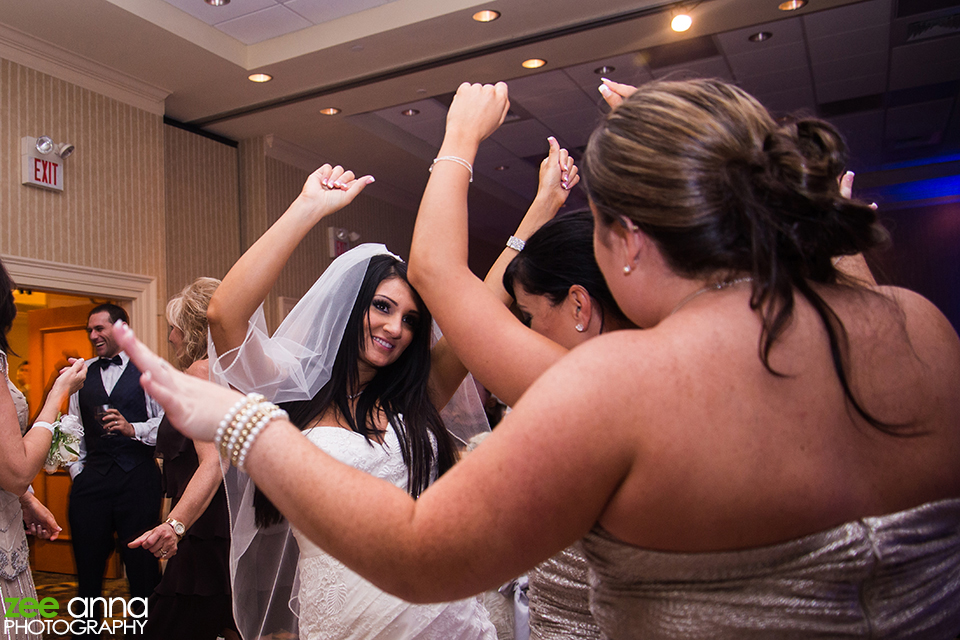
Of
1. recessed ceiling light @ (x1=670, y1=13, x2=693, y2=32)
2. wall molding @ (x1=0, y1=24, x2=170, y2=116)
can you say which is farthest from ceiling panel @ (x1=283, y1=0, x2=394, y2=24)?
recessed ceiling light @ (x1=670, y1=13, x2=693, y2=32)

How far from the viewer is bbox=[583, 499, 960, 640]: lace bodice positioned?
79 cm

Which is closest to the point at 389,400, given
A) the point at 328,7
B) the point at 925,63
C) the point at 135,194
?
the point at 328,7

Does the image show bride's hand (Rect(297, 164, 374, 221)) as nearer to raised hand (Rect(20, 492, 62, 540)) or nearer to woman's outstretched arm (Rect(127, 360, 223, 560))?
woman's outstretched arm (Rect(127, 360, 223, 560))

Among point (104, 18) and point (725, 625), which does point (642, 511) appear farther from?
point (104, 18)

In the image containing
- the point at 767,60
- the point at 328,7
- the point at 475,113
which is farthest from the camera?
the point at 767,60

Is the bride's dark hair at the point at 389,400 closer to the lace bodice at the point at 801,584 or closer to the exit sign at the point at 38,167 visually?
the lace bodice at the point at 801,584

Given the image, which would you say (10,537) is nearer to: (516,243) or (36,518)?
(36,518)

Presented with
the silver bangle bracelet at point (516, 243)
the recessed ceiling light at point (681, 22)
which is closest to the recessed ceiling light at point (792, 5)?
the recessed ceiling light at point (681, 22)

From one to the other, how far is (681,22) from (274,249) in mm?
3891

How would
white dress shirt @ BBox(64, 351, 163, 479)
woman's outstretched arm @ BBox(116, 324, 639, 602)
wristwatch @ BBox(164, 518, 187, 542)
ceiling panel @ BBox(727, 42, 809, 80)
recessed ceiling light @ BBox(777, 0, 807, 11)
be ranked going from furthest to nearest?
ceiling panel @ BBox(727, 42, 809, 80) < recessed ceiling light @ BBox(777, 0, 807, 11) < white dress shirt @ BBox(64, 351, 163, 479) < wristwatch @ BBox(164, 518, 187, 542) < woman's outstretched arm @ BBox(116, 324, 639, 602)

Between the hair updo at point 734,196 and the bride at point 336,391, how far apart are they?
854mm

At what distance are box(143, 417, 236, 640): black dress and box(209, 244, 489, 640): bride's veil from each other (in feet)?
3.31

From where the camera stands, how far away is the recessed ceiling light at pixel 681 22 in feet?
15.4

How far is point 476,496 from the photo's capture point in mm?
720
